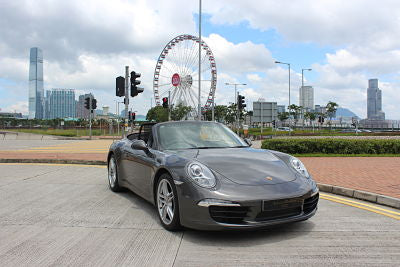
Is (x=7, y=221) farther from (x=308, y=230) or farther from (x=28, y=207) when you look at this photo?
(x=308, y=230)

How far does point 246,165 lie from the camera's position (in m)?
4.11

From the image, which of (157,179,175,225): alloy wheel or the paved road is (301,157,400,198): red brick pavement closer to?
the paved road

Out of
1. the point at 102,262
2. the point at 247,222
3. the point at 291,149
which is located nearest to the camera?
the point at 102,262

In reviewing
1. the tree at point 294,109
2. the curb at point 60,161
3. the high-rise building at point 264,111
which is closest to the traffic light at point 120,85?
the curb at point 60,161

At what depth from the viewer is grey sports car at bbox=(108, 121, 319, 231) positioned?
11.9 feet

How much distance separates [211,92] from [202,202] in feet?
136

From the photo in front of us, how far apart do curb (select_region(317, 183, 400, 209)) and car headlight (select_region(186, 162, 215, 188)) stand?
3295 mm

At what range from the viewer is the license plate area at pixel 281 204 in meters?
3.60

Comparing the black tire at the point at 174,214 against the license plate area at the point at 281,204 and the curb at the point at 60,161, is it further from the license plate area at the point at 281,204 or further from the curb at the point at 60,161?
the curb at the point at 60,161

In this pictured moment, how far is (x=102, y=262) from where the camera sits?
3.20 metres

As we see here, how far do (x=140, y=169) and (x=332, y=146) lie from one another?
11285mm

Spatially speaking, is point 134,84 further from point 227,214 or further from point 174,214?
point 227,214

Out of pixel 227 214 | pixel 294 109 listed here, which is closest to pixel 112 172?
pixel 227 214

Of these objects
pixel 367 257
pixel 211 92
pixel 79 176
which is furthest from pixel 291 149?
pixel 211 92
